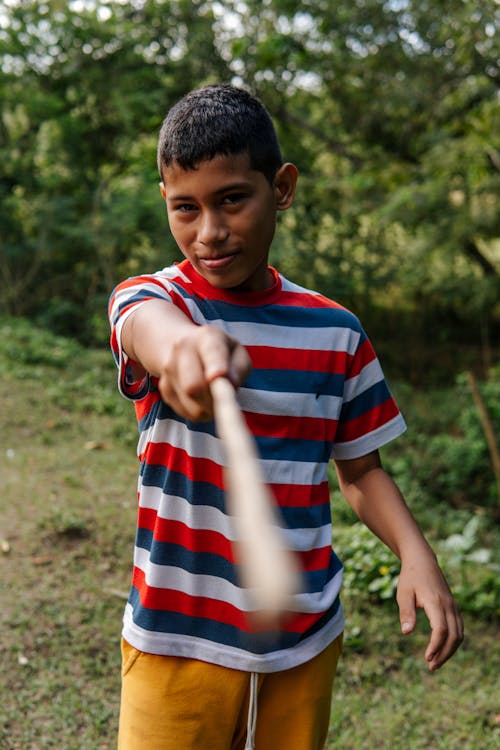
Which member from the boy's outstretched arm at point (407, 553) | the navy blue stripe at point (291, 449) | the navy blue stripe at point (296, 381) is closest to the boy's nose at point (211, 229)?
the navy blue stripe at point (296, 381)

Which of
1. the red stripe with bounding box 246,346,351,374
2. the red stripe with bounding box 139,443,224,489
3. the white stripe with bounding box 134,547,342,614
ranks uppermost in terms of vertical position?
the red stripe with bounding box 246,346,351,374

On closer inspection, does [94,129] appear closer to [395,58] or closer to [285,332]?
[395,58]

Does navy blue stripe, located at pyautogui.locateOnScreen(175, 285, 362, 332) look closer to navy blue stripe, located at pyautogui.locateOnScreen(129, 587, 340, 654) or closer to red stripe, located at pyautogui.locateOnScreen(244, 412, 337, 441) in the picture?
red stripe, located at pyautogui.locateOnScreen(244, 412, 337, 441)

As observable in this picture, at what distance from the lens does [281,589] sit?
58 cm

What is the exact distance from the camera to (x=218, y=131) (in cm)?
130

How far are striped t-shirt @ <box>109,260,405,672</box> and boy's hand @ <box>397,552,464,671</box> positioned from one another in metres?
0.14

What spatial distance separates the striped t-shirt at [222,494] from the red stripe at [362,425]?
10 centimetres

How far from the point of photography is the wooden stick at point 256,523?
0.59 m

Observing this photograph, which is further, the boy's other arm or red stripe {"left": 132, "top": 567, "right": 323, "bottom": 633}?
red stripe {"left": 132, "top": 567, "right": 323, "bottom": 633}

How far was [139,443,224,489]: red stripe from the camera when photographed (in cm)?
134

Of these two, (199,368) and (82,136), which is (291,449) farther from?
(82,136)

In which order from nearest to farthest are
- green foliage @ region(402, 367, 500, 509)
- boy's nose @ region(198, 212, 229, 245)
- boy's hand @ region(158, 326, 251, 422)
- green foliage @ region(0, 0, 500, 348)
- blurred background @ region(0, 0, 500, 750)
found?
boy's hand @ region(158, 326, 251, 422)
boy's nose @ region(198, 212, 229, 245)
blurred background @ region(0, 0, 500, 750)
green foliage @ region(402, 367, 500, 509)
green foliage @ region(0, 0, 500, 348)

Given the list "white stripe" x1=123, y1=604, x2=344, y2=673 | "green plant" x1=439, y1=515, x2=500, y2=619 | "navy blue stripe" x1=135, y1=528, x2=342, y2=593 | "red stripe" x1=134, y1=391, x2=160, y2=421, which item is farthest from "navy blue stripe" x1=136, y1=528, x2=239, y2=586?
"green plant" x1=439, y1=515, x2=500, y2=619

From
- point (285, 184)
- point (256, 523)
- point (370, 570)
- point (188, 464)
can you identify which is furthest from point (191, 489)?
point (370, 570)
